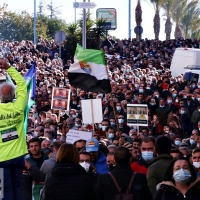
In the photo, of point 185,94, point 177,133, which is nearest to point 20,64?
point 185,94

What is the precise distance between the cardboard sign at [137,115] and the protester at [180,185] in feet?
36.2

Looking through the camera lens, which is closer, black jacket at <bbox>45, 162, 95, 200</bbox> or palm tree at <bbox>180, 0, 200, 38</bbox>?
black jacket at <bbox>45, 162, 95, 200</bbox>

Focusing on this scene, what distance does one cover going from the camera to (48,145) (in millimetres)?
12953

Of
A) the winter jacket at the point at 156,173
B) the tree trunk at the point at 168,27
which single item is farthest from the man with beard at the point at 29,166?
the tree trunk at the point at 168,27

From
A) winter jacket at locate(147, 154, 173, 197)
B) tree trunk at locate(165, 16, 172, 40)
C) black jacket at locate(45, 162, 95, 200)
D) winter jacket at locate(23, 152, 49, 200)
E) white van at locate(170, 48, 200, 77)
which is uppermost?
tree trunk at locate(165, 16, 172, 40)

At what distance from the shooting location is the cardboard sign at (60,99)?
70.2ft

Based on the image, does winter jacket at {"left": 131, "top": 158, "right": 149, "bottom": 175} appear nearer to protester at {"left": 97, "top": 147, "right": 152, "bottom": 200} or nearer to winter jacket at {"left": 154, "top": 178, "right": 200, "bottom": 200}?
protester at {"left": 97, "top": 147, "right": 152, "bottom": 200}

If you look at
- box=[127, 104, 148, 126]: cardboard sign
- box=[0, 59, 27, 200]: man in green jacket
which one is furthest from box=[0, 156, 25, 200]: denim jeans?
box=[127, 104, 148, 126]: cardboard sign

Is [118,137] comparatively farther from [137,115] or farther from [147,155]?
[147,155]

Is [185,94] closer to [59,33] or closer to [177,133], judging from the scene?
[177,133]

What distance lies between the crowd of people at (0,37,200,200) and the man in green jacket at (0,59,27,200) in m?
0.04

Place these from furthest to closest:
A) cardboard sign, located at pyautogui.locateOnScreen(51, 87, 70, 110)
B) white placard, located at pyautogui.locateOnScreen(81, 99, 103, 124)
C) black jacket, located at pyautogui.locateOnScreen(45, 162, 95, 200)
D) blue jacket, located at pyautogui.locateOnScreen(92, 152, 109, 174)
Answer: cardboard sign, located at pyautogui.locateOnScreen(51, 87, 70, 110) < white placard, located at pyautogui.locateOnScreen(81, 99, 103, 124) < blue jacket, located at pyautogui.locateOnScreen(92, 152, 109, 174) < black jacket, located at pyautogui.locateOnScreen(45, 162, 95, 200)

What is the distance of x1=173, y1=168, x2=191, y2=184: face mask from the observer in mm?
8211

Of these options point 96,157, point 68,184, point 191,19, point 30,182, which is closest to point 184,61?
point 96,157
